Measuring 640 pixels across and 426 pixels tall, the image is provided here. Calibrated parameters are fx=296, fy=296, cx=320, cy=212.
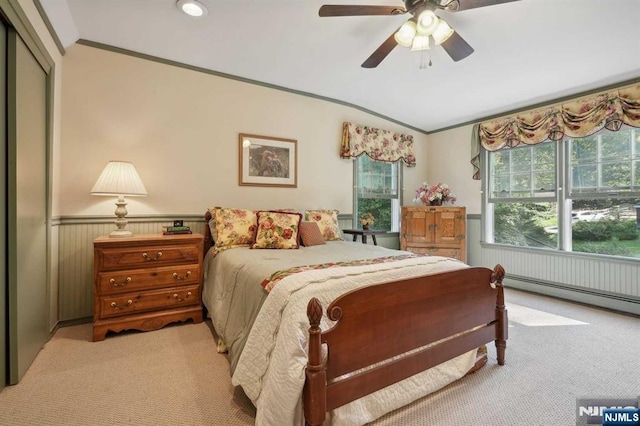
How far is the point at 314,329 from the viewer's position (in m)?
1.16

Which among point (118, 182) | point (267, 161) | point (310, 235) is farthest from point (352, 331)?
point (267, 161)

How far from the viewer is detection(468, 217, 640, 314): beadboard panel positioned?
3.00 m

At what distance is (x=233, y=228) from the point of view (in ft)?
9.10

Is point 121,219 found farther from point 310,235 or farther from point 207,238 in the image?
point 310,235

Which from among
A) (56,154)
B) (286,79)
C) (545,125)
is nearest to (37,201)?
(56,154)

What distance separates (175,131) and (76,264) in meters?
1.51

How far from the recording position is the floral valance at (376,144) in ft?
13.0

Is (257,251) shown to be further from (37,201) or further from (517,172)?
(517,172)

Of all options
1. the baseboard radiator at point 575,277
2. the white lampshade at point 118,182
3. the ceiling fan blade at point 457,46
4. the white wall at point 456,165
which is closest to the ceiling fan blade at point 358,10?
the ceiling fan blade at point 457,46

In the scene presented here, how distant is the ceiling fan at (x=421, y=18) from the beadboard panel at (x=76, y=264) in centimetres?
264

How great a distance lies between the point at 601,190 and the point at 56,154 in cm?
533

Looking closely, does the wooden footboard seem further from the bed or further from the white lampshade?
the white lampshade

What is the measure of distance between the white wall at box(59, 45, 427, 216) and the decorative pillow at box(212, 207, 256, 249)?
462 mm

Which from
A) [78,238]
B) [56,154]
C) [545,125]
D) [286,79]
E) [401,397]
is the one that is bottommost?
[401,397]
